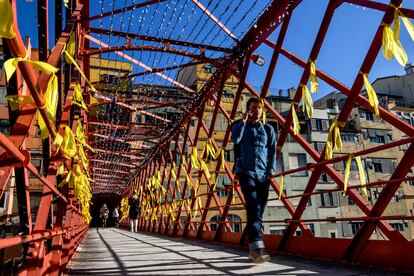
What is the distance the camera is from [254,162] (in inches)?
168

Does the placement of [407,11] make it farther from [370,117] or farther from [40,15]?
[370,117]

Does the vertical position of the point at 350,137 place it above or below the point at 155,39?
above

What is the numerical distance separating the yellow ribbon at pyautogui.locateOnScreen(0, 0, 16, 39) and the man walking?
310cm

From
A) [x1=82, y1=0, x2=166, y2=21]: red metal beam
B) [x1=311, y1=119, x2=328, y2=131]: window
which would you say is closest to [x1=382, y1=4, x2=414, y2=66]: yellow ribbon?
[x1=82, y1=0, x2=166, y2=21]: red metal beam

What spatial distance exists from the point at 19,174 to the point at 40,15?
1.48 m

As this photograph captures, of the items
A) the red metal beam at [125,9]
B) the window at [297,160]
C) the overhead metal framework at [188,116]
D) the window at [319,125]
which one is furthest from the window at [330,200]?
the red metal beam at [125,9]

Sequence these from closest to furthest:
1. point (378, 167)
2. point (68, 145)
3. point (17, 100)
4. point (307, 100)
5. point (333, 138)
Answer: point (17, 100) < point (68, 145) < point (333, 138) < point (307, 100) < point (378, 167)

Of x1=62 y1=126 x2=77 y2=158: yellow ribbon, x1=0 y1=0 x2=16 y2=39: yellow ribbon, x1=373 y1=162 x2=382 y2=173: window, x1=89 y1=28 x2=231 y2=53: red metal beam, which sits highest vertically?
x1=373 y1=162 x2=382 y2=173: window

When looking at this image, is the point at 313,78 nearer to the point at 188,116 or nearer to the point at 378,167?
the point at 188,116

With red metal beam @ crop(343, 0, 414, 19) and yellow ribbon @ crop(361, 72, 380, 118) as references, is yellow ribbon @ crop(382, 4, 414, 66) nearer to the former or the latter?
red metal beam @ crop(343, 0, 414, 19)

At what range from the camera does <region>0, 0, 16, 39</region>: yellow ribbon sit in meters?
1.44

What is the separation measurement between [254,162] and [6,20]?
323 centimetres

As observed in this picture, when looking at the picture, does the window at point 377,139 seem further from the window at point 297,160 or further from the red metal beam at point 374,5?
the red metal beam at point 374,5

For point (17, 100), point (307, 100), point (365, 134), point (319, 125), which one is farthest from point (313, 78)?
point (365, 134)
